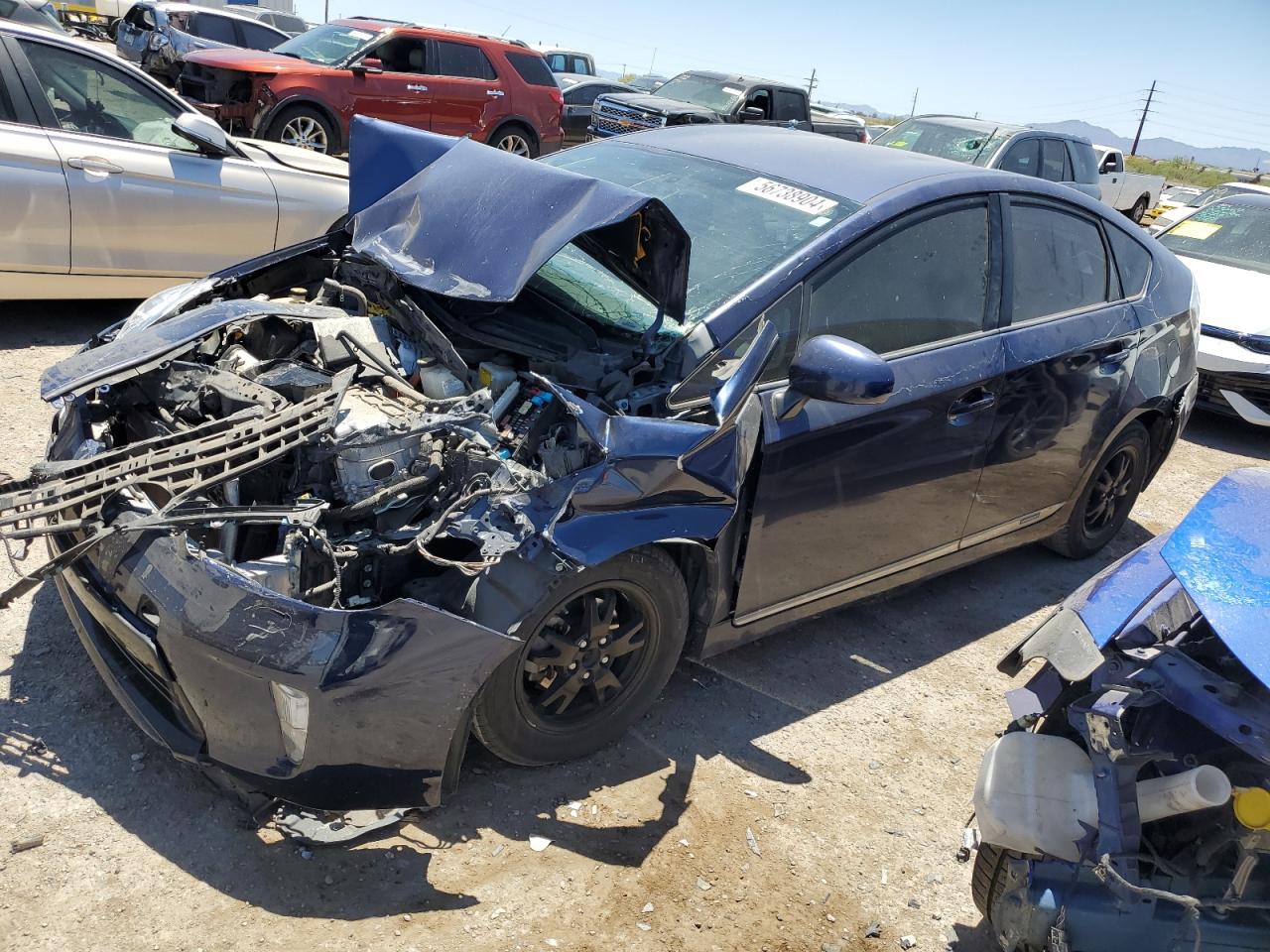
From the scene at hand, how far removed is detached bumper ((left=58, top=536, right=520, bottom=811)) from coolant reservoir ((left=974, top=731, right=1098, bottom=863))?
4.09ft

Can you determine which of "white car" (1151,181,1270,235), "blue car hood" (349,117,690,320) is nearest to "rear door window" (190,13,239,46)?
"white car" (1151,181,1270,235)

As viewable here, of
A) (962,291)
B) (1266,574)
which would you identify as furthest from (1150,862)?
(962,291)

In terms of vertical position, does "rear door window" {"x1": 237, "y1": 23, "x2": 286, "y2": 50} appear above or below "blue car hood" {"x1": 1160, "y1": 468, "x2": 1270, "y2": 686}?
above

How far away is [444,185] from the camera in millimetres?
3547

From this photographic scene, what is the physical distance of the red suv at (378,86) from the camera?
1116cm

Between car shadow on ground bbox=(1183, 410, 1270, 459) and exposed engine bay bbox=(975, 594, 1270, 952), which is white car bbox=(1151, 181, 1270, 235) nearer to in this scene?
car shadow on ground bbox=(1183, 410, 1270, 459)

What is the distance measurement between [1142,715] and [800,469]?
1.20m

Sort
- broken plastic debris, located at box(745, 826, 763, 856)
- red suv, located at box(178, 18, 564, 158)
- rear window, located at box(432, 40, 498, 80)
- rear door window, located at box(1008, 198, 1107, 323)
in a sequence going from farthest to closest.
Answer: rear window, located at box(432, 40, 498, 80), red suv, located at box(178, 18, 564, 158), rear door window, located at box(1008, 198, 1107, 323), broken plastic debris, located at box(745, 826, 763, 856)

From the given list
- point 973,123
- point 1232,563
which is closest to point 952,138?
point 973,123

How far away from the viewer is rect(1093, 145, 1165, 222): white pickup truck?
16484 mm

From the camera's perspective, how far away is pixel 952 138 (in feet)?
39.2

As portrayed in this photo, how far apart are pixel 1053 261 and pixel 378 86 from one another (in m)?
10.2

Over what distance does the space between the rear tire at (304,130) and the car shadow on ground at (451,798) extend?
29.9 feet

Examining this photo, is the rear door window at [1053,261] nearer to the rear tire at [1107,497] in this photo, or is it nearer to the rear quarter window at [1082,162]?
the rear tire at [1107,497]
